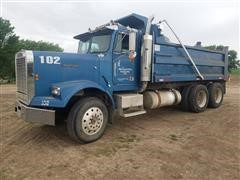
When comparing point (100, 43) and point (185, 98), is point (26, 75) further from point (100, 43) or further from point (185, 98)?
point (185, 98)

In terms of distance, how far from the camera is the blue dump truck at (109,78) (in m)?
4.65

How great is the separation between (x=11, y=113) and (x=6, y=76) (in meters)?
24.7

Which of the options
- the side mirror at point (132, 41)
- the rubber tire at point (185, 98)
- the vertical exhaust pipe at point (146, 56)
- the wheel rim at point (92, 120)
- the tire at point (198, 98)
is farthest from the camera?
the rubber tire at point (185, 98)

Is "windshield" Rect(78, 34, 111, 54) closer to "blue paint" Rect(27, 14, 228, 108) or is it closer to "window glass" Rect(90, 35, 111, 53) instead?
"window glass" Rect(90, 35, 111, 53)

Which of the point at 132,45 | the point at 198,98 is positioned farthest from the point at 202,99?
the point at 132,45

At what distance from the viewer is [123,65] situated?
19.4 feet

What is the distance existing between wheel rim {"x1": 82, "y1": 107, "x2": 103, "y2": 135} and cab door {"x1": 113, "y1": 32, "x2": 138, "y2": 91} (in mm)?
1061

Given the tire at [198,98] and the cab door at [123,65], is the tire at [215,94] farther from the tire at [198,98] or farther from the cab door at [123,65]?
the cab door at [123,65]

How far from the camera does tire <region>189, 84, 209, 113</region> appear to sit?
7801mm

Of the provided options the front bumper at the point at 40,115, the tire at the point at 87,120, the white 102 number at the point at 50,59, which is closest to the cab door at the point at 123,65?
the tire at the point at 87,120

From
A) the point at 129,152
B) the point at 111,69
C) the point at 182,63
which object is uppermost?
the point at 182,63

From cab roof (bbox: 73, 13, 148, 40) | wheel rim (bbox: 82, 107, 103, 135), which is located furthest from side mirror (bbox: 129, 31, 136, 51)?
wheel rim (bbox: 82, 107, 103, 135)

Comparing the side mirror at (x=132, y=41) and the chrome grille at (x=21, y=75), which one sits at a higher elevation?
the side mirror at (x=132, y=41)

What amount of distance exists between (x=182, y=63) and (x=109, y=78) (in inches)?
111
